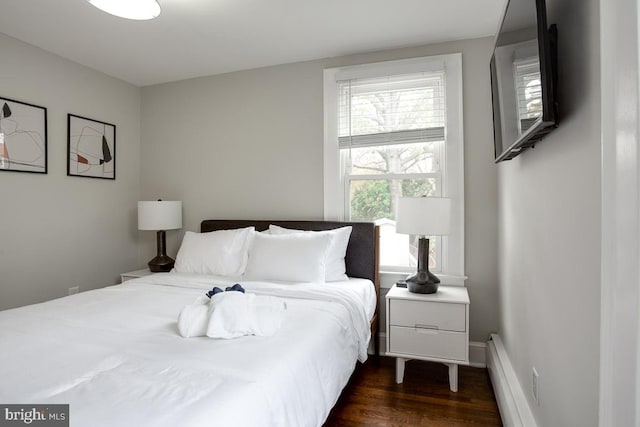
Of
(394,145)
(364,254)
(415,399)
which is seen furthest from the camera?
(394,145)

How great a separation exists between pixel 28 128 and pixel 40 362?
2.39 meters

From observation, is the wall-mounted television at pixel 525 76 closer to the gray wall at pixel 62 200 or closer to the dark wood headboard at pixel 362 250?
the dark wood headboard at pixel 362 250

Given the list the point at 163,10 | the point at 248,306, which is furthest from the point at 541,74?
the point at 163,10

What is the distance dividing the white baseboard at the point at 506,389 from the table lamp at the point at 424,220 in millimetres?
573

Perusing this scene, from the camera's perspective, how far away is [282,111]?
3.32m

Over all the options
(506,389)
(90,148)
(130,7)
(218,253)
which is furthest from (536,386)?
(90,148)

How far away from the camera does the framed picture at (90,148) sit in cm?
320

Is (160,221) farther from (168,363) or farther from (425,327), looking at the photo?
(425,327)

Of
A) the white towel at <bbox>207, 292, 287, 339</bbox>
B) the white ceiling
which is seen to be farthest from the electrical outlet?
the white ceiling

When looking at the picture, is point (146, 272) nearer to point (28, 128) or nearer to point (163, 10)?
point (28, 128)

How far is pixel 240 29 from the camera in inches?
105

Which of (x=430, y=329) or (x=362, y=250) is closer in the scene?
(x=430, y=329)

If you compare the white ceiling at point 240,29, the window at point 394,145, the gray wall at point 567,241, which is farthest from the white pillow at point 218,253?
the gray wall at point 567,241

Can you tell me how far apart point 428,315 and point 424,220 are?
2.09 ft
